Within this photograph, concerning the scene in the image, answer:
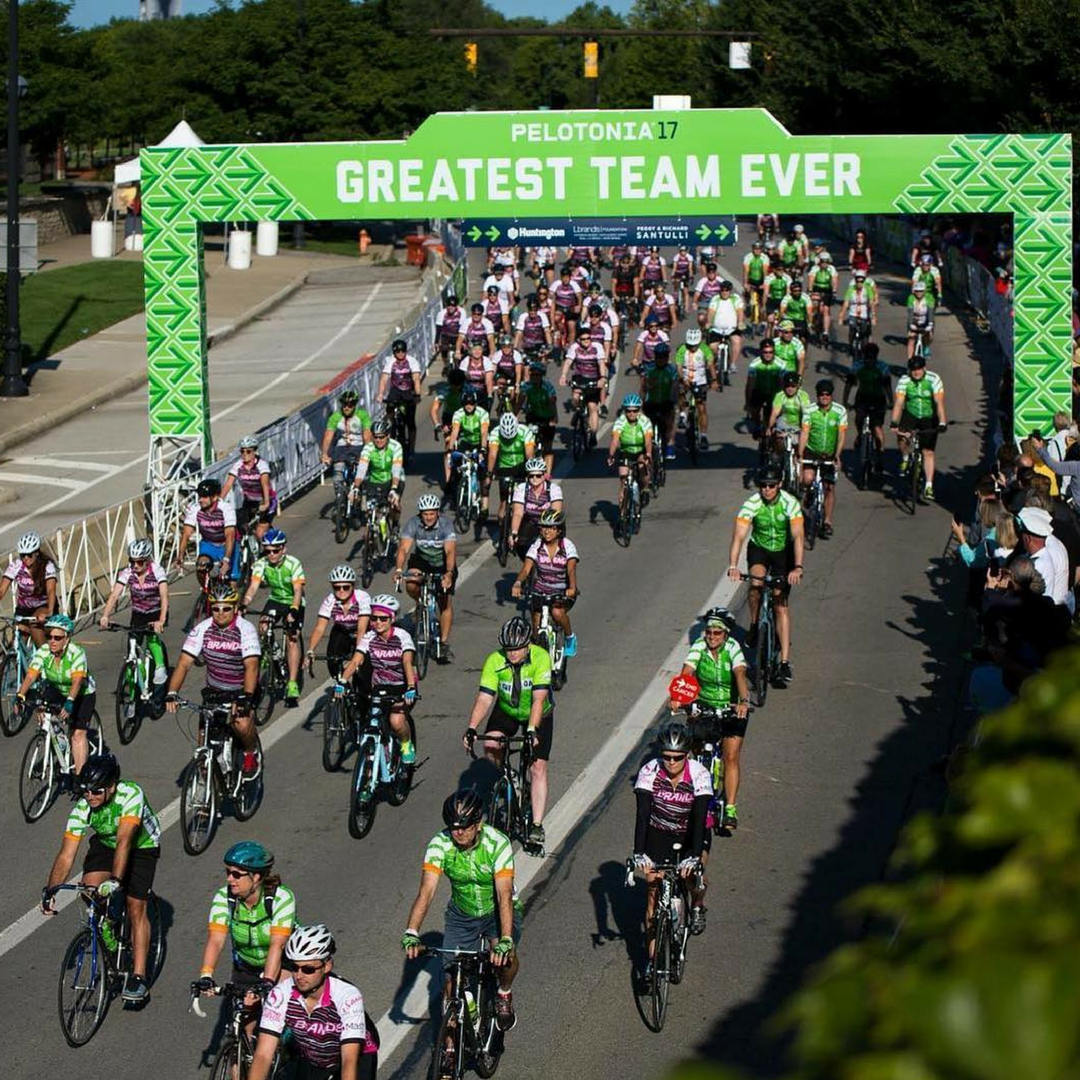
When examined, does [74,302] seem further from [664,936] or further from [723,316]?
[664,936]

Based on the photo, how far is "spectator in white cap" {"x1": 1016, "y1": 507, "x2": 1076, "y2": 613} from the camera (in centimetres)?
1370

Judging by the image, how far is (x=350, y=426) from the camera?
2330 centimetres

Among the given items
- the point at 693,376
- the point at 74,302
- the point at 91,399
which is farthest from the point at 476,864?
the point at 74,302

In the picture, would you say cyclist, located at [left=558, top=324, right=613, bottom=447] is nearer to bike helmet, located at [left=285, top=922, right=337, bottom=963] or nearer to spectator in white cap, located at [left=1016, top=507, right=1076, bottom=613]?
spectator in white cap, located at [left=1016, top=507, right=1076, bottom=613]

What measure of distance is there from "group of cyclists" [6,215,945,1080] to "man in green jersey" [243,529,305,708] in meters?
0.02

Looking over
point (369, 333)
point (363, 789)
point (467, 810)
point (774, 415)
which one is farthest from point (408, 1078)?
point (369, 333)

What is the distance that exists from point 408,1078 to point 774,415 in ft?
48.8

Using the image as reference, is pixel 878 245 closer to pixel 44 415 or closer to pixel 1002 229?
pixel 1002 229

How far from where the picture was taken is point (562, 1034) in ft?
35.0

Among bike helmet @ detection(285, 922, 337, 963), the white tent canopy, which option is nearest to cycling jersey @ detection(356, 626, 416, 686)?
bike helmet @ detection(285, 922, 337, 963)

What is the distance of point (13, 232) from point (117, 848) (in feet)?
87.6

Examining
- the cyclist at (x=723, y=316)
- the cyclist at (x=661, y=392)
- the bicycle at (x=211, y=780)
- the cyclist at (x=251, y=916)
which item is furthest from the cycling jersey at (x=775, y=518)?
the cyclist at (x=723, y=316)

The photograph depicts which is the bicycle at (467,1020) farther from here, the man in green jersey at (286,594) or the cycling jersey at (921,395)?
the cycling jersey at (921,395)

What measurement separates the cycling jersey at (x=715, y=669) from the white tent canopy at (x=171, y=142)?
1579 inches
